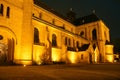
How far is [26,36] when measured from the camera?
23.2 meters

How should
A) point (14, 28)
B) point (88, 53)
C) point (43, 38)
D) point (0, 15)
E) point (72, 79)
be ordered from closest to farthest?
point (72, 79) < point (0, 15) < point (14, 28) < point (43, 38) < point (88, 53)

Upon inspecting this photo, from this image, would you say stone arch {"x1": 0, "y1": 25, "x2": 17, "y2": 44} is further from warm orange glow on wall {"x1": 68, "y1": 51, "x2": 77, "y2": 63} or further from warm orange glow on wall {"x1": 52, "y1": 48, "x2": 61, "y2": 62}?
warm orange glow on wall {"x1": 68, "y1": 51, "x2": 77, "y2": 63}

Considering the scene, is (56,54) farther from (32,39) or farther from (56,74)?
(56,74)

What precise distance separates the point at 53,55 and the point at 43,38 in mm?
4535

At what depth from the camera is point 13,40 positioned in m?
A: 23.2

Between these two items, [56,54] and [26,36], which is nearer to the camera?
[26,36]

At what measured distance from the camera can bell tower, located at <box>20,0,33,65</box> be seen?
2233 centimetres

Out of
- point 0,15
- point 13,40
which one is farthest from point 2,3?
point 13,40

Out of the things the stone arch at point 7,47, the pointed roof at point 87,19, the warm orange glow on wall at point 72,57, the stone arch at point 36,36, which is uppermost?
the pointed roof at point 87,19

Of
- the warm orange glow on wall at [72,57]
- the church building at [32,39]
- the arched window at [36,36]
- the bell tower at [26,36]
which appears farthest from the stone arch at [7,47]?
the warm orange glow on wall at [72,57]

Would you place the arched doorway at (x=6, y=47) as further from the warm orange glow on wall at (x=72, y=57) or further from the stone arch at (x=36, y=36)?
the warm orange glow on wall at (x=72, y=57)

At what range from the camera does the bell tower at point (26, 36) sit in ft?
73.3

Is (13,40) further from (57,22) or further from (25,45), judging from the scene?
(57,22)

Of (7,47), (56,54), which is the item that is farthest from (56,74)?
(56,54)
